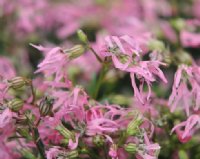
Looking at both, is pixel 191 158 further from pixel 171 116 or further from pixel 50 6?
pixel 50 6

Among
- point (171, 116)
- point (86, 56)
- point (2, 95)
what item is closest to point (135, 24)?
point (86, 56)

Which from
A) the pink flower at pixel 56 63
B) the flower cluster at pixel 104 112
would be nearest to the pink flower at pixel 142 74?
the flower cluster at pixel 104 112

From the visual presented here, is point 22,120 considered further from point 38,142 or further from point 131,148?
point 131,148

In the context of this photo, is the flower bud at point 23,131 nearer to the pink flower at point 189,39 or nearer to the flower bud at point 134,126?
the flower bud at point 134,126

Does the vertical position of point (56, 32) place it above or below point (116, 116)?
below

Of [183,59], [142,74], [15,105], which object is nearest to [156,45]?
[183,59]

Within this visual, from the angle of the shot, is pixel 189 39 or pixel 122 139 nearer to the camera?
pixel 122 139
